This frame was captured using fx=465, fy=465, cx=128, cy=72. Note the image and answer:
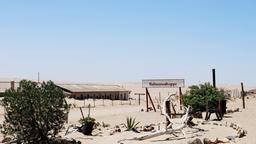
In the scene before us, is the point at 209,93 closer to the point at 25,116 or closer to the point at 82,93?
the point at 25,116

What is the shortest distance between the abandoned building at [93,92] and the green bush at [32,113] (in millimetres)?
41497

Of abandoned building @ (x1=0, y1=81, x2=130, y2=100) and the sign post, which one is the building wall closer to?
abandoned building @ (x1=0, y1=81, x2=130, y2=100)

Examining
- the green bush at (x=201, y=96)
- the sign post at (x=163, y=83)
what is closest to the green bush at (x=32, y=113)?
the green bush at (x=201, y=96)

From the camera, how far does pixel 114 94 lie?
7519 cm

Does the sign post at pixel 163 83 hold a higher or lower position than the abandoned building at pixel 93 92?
higher

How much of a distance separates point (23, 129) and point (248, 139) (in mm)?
10588

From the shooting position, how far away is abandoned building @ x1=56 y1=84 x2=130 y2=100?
65.8 meters

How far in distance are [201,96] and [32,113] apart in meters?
17.6

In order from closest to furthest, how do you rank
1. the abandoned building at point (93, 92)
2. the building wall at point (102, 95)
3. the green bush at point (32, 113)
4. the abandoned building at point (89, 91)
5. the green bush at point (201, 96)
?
the green bush at point (32, 113), the green bush at point (201, 96), the abandoned building at point (89, 91), the abandoned building at point (93, 92), the building wall at point (102, 95)

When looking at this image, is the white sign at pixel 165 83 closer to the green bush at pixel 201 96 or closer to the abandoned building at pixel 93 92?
the green bush at pixel 201 96

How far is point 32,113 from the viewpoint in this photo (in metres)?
22.4

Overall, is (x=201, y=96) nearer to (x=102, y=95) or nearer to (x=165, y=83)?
(x=165, y=83)

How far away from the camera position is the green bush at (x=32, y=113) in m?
22.4

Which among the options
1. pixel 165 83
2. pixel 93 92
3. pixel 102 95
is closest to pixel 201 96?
pixel 165 83
